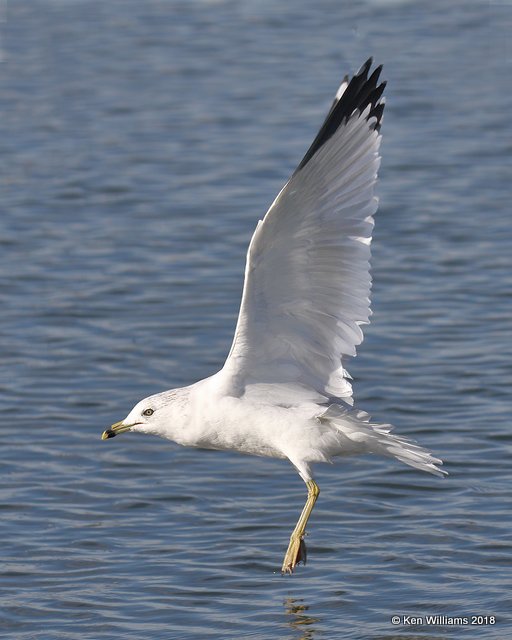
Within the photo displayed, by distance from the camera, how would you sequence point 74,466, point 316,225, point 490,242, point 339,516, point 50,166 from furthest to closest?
point 50,166, point 490,242, point 74,466, point 339,516, point 316,225

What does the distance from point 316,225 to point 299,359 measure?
92 cm

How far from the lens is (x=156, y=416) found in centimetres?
867

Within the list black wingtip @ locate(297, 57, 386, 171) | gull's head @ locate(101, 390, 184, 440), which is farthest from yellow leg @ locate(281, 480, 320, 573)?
black wingtip @ locate(297, 57, 386, 171)

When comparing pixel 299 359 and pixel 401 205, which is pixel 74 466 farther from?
pixel 401 205

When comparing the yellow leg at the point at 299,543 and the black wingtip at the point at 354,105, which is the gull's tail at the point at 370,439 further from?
the black wingtip at the point at 354,105

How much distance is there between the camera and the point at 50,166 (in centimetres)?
1952

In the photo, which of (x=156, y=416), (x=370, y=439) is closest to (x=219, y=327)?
(x=156, y=416)

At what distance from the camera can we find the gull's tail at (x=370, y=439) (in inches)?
A: 325

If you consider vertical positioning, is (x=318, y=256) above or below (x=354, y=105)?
below

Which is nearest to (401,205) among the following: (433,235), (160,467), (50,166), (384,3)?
(433,235)

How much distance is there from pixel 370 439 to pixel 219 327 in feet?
17.9

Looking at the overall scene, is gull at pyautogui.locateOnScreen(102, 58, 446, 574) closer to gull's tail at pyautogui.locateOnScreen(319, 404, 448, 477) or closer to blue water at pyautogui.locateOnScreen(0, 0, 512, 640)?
gull's tail at pyautogui.locateOnScreen(319, 404, 448, 477)

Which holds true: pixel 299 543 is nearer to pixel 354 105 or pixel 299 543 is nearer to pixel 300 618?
pixel 300 618

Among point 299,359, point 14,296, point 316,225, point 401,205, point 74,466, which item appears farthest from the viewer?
point 401,205
